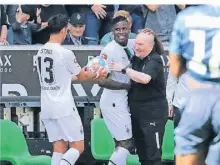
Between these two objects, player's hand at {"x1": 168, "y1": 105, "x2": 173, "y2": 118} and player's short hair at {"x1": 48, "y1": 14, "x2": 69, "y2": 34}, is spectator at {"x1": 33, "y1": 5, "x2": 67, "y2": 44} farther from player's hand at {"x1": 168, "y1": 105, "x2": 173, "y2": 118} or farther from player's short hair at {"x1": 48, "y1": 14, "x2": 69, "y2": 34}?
player's hand at {"x1": 168, "y1": 105, "x2": 173, "y2": 118}

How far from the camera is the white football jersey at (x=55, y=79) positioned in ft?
21.3

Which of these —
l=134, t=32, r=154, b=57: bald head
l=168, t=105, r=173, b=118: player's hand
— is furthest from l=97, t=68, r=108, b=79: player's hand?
l=168, t=105, r=173, b=118: player's hand

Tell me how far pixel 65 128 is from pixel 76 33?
62 cm

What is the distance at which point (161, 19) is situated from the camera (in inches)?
249

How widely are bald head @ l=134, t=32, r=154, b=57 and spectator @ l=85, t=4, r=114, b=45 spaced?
0.66ft

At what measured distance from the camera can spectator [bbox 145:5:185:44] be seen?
622 cm

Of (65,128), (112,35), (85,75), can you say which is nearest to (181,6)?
(112,35)

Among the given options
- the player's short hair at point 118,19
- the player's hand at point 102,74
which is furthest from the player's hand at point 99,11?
the player's hand at point 102,74

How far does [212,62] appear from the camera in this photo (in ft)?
20.0

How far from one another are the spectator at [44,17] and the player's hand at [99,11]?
19 centimetres

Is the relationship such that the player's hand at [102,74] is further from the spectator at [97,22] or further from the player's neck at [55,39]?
the player's neck at [55,39]

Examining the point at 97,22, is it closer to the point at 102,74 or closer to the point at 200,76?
the point at 102,74

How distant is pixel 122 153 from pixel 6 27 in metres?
1.09
